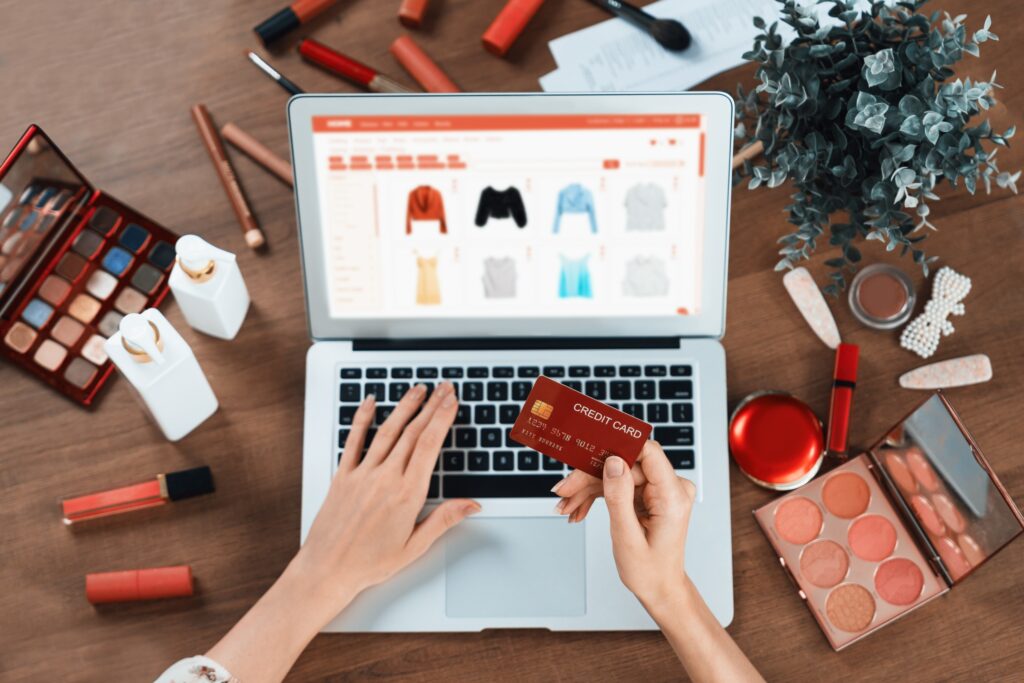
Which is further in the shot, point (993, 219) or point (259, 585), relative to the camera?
point (993, 219)

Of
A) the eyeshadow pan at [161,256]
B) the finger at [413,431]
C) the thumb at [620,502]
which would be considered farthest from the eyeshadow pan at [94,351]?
the thumb at [620,502]

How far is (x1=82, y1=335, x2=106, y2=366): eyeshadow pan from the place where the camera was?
107 cm

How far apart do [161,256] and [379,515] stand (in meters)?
0.41

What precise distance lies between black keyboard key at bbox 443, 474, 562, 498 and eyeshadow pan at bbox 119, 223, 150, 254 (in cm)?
45

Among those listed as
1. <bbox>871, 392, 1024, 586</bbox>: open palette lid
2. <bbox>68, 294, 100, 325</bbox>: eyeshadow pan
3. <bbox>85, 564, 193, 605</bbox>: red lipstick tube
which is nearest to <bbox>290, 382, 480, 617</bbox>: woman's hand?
<bbox>85, 564, 193, 605</bbox>: red lipstick tube

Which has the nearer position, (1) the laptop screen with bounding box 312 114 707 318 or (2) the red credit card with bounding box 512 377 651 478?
(2) the red credit card with bounding box 512 377 651 478

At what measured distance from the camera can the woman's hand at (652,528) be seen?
890 mm

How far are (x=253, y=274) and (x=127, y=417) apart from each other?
8.6 inches

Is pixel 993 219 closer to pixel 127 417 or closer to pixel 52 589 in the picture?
pixel 127 417

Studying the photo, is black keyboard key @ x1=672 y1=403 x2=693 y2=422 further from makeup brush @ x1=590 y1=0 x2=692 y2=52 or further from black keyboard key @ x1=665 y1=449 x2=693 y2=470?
makeup brush @ x1=590 y1=0 x2=692 y2=52

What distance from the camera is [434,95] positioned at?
3.17 ft

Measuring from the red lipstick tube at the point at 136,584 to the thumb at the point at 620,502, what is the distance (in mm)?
474

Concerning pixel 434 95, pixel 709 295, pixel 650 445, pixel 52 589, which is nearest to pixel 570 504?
pixel 650 445

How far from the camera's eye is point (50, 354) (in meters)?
1.07
